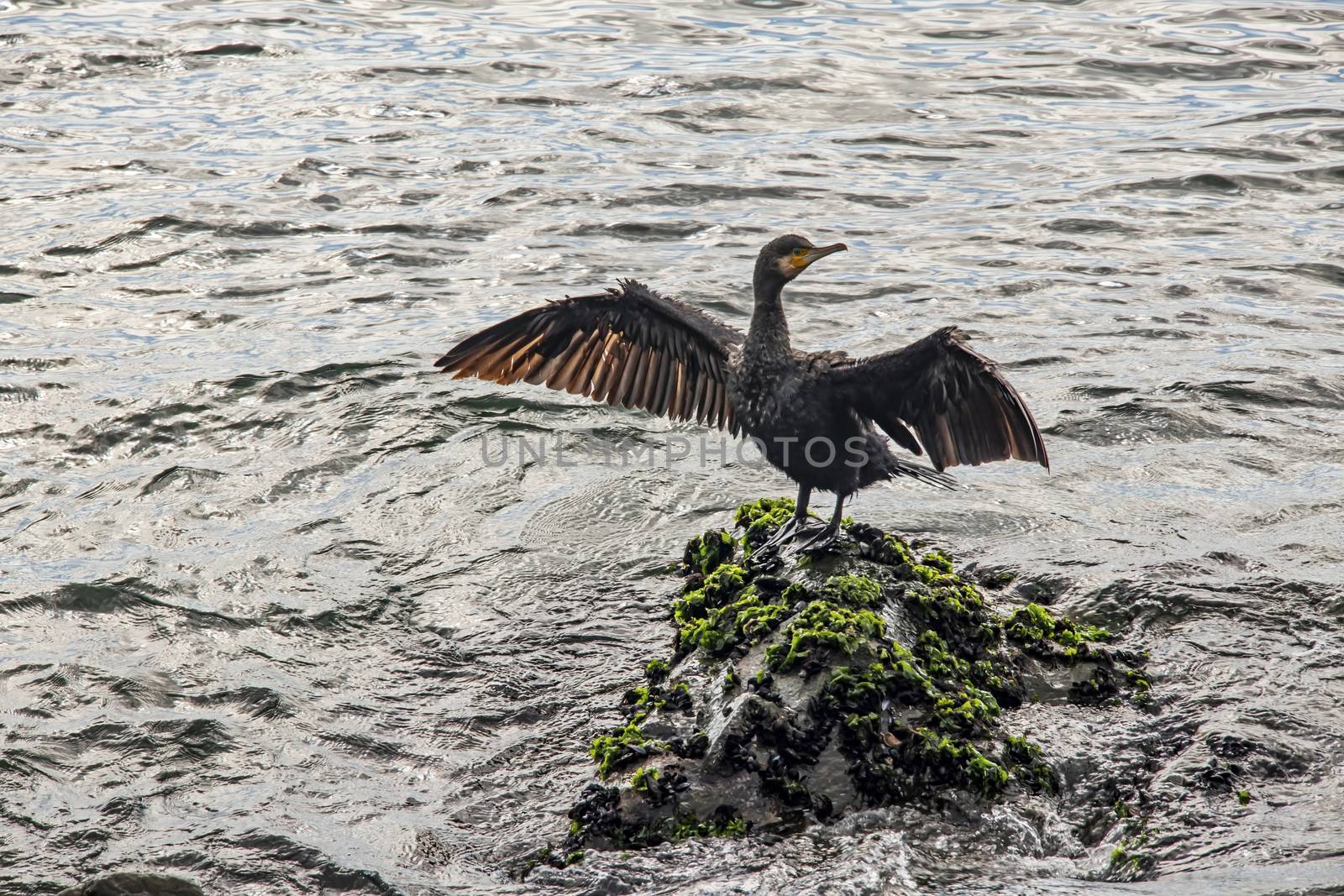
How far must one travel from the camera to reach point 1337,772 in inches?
206

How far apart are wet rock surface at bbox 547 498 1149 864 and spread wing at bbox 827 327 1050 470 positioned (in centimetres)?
56

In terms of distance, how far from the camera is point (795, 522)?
6508 mm

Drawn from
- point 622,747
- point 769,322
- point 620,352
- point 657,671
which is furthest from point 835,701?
point 620,352

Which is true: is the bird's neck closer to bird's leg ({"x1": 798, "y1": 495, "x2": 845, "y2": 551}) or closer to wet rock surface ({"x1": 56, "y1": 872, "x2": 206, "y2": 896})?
bird's leg ({"x1": 798, "y1": 495, "x2": 845, "y2": 551})

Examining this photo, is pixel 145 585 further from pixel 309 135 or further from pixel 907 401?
pixel 309 135

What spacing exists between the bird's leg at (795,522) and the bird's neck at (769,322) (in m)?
0.69

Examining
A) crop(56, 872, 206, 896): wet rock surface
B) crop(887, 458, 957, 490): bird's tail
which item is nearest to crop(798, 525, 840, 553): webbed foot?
crop(887, 458, 957, 490): bird's tail

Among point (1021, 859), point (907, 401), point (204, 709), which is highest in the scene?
point (907, 401)


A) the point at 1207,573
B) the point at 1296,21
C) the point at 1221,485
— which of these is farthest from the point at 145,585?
the point at 1296,21

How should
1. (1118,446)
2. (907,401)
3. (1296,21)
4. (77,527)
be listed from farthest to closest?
(1296,21) → (1118,446) → (77,527) → (907,401)

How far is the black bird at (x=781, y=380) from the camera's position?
5.83 m

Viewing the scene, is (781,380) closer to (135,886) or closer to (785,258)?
(785,258)

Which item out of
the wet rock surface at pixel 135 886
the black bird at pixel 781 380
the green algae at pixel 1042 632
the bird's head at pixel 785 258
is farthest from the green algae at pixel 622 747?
the bird's head at pixel 785 258

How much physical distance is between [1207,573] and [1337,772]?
1.89 metres
